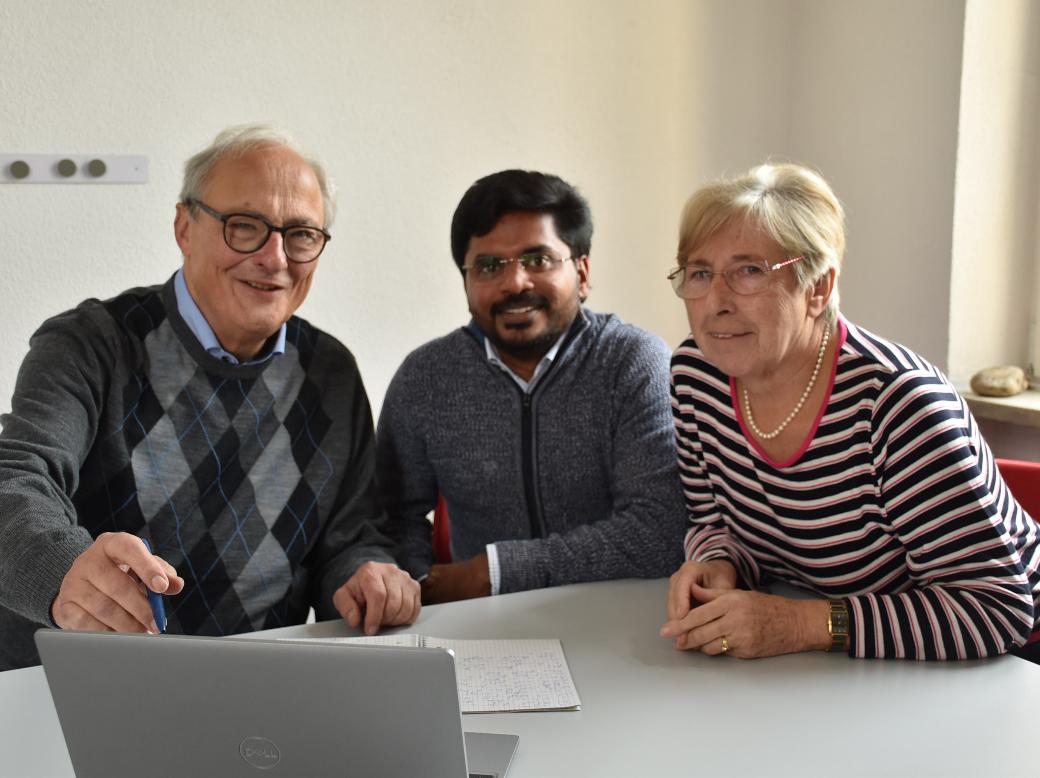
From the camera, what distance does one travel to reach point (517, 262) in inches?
76.1

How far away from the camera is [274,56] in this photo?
2.49 m

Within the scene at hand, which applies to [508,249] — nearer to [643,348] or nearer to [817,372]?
[643,348]

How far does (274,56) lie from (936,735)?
7.09ft

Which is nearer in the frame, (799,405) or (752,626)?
(752,626)

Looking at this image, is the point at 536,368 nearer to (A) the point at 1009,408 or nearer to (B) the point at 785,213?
(B) the point at 785,213

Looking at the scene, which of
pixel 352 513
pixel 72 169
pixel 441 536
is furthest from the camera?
pixel 72 169

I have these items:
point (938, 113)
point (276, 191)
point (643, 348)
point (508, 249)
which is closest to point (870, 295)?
point (938, 113)

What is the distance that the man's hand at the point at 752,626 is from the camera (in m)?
1.27

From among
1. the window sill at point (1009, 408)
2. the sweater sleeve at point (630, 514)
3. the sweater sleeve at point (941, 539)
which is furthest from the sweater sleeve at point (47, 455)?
the window sill at point (1009, 408)

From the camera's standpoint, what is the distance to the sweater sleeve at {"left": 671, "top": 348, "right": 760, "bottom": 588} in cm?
156

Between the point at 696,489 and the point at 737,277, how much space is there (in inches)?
15.0

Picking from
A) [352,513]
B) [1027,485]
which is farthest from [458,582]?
[1027,485]

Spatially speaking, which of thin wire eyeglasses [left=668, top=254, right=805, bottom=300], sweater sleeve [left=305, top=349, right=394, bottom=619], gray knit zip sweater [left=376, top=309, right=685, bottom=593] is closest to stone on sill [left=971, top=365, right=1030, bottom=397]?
gray knit zip sweater [left=376, top=309, right=685, bottom=593]

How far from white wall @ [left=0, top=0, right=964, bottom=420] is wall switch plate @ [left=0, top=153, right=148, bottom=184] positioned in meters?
0.02
